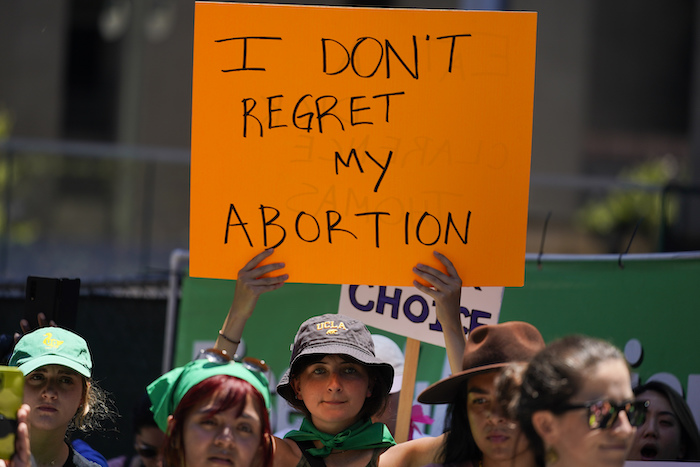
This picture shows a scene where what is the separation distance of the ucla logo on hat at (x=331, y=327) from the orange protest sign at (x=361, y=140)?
167 mm

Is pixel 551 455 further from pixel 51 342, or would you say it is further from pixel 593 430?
pixel 51 342

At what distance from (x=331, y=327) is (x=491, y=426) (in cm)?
65

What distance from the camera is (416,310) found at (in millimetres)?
3494

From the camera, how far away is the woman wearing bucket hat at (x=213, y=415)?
2.20 meters

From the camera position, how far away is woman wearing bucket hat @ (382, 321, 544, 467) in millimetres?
2314

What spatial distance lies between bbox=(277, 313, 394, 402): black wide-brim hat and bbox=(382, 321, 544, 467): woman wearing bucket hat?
26 centimetres

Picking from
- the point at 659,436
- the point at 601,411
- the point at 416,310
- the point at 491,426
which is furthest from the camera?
the point at 416,310

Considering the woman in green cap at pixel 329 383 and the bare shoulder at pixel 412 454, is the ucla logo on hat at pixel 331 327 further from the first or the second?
the bare shoulder at pixel 412 454

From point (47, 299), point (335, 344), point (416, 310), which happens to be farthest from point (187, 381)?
point (416, 310)

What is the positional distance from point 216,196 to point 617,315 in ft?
6.16

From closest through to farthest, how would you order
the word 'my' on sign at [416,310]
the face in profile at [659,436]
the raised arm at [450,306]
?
the raised arm at [450,306] → the face in profile at [659,436] → the word 'my' on sign at [416,310]

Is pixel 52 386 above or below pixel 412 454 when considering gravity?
above

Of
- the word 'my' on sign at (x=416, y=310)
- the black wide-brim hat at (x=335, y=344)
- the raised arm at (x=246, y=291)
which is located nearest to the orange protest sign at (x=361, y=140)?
the raised arm at (x=246, y=291)

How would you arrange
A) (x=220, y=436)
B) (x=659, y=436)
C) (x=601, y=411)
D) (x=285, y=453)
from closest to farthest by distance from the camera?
(x=601, y=411) < (x=220, y=436) < (x=285, y=453) < (x=659, y=436)
